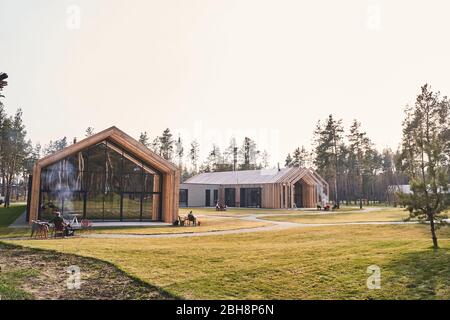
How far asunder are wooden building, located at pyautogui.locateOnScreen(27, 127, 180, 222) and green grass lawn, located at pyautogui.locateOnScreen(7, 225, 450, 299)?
35.6ft

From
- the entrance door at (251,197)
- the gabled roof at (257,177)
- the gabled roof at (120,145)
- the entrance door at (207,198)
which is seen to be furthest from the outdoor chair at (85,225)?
the entrance door at (207,198)

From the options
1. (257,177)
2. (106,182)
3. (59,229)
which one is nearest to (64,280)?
(59,229)

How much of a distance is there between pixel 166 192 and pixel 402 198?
670 inches

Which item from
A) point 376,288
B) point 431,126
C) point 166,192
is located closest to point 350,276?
point 376,288

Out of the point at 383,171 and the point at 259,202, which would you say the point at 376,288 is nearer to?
the point at 259,202

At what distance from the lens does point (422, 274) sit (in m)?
7.93

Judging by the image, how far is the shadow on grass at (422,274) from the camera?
22.9ft

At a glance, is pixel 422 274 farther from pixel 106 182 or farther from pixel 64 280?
pixel 106 182

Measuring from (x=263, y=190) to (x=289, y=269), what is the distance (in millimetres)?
34869

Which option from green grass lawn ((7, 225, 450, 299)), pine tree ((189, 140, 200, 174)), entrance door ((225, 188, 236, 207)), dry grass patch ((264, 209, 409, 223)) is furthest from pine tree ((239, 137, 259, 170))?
green grass lawn ((7, 225, 450, 299))

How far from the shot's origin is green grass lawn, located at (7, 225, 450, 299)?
23.7 ft

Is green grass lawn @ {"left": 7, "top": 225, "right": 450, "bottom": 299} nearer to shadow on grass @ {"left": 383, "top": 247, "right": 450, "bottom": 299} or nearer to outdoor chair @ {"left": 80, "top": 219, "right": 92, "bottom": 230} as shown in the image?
shadow on grass @ {"left": 383, "top": 247, "right": 450, "bottom": 299}

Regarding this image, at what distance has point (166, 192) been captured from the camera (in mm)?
25203

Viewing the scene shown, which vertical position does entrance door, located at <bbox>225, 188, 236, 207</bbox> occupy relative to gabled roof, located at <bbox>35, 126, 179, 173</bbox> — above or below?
below
